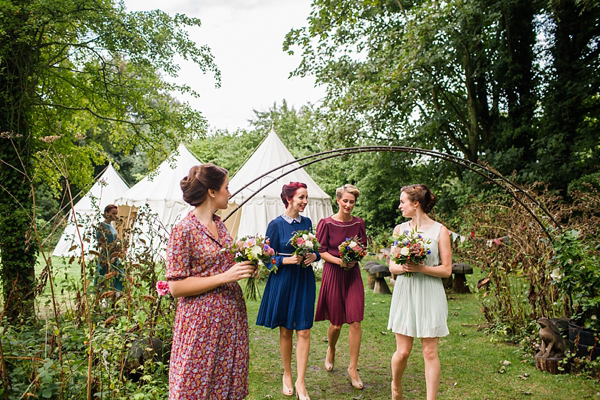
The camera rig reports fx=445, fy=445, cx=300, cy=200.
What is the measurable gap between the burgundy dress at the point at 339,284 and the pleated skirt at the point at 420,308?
0.70 metres

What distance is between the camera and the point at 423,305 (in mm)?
3719

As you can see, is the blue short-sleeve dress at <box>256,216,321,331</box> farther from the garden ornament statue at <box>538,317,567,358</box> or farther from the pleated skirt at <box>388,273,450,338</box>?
the garden ornament statue at <box>538,317,567,358</box>

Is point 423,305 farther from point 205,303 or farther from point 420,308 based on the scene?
point 205,303

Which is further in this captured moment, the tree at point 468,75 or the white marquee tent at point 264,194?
the white marquee tent at point 264,194

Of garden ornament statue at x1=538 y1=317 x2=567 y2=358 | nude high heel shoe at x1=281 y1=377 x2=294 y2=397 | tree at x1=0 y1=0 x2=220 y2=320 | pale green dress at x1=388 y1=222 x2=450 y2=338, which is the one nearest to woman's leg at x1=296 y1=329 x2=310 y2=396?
nude high heel shoe at x1=281 y1=377 x2=294 y2=397

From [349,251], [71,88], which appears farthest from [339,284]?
[71,88]

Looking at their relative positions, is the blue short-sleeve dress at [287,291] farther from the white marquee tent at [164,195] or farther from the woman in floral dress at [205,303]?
the white marquee tent at [164,195]

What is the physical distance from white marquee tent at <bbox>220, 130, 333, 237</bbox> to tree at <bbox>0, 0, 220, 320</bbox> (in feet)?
16.0

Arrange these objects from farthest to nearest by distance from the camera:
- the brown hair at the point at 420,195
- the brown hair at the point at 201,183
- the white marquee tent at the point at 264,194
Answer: the white marquee tent at the point at 264,194, the brown hair at the point at 420,195, the brown hair at the point at 201,183

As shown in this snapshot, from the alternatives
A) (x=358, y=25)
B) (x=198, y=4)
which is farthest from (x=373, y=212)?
(x=198, y=4)

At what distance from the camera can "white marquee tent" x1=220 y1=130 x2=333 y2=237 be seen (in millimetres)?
12391

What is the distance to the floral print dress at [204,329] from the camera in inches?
94.1

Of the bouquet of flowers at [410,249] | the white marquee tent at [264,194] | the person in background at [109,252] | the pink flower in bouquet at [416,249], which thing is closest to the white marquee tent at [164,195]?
the white marquee tent at [264,194]

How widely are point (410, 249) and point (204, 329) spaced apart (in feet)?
5.95
